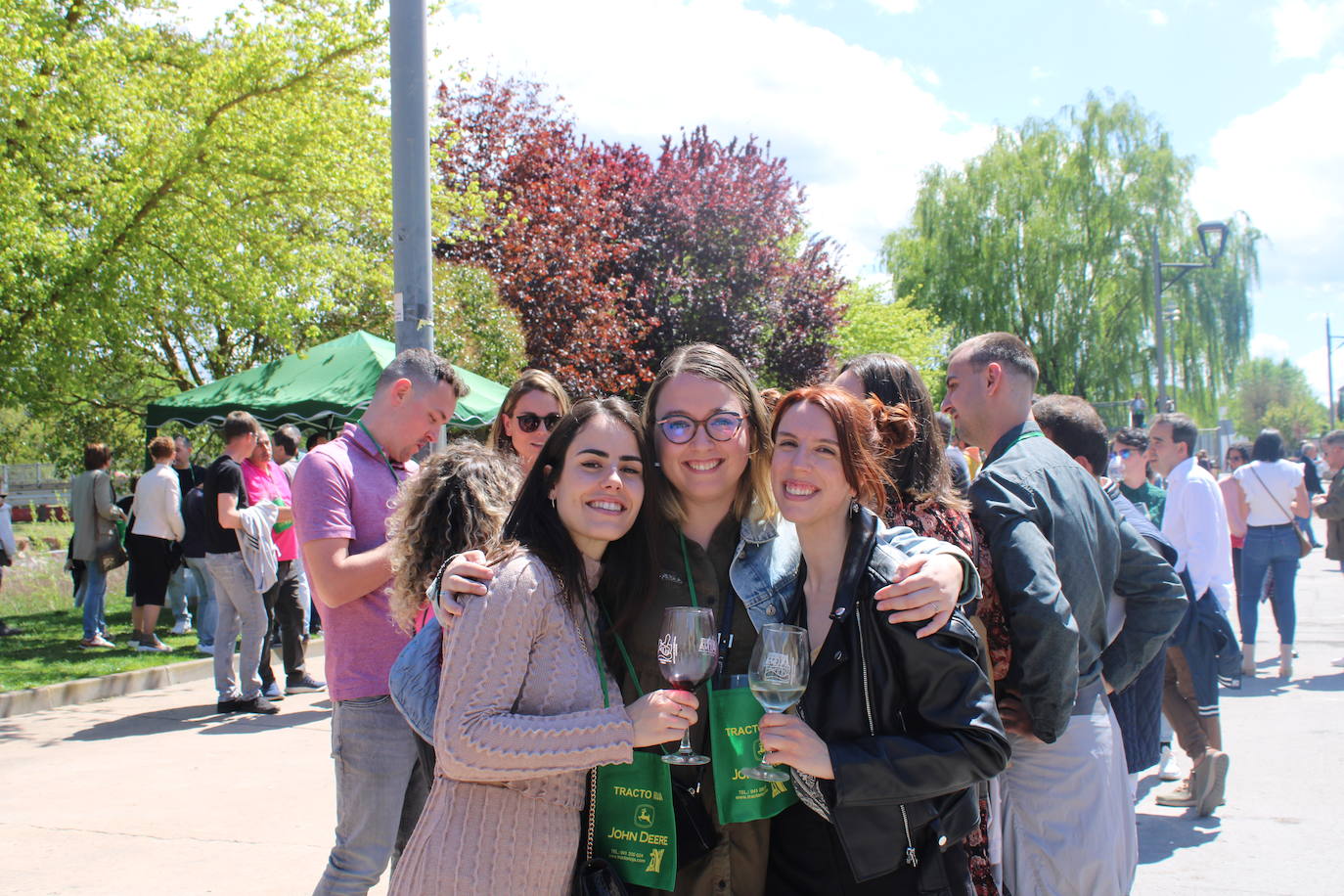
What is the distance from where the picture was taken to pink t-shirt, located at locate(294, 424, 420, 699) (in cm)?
315

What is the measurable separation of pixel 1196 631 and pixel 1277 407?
8974cm

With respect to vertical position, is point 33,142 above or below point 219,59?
below

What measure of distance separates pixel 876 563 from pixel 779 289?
21453mm

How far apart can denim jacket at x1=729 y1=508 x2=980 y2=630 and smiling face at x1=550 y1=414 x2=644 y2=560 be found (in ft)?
1.01

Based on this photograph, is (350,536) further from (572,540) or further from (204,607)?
(204,607)

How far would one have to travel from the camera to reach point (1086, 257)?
29203mm

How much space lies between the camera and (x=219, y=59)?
10195 mm

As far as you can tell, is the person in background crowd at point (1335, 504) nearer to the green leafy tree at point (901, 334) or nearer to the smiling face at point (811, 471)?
the smiling face at point (811, 471)

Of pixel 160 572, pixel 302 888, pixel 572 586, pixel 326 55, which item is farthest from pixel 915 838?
pixel 326 55

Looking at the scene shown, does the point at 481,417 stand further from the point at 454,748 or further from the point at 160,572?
the point at 454,748

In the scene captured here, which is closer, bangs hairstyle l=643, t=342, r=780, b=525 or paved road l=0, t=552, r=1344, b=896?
bangs hairstyle l=643, t=342, r=780, b=525

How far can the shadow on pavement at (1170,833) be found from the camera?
4980mm

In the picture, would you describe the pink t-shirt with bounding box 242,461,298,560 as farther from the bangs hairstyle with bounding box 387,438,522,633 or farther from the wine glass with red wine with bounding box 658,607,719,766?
the wine glass with red wine with bounding box 658,607,719,766

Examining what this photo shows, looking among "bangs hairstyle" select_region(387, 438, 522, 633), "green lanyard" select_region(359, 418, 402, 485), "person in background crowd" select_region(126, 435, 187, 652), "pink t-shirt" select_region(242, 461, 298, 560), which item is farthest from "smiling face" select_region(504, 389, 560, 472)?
"person in background crowd" select_region(126, 435, 187, 652)
